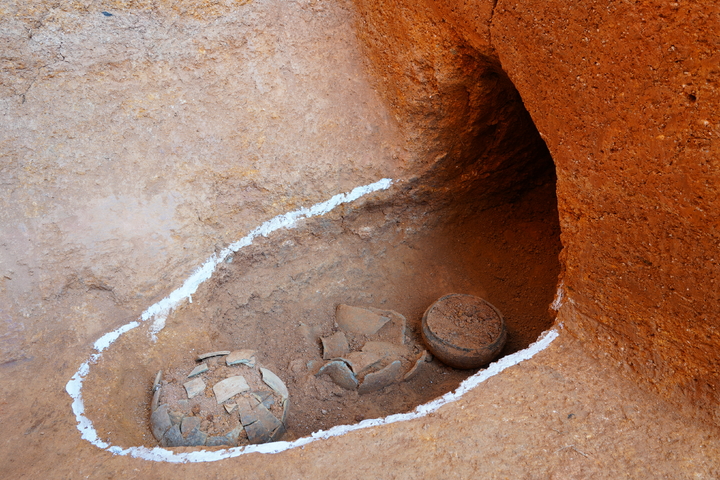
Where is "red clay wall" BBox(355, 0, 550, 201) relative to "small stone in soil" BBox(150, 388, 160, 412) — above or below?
above

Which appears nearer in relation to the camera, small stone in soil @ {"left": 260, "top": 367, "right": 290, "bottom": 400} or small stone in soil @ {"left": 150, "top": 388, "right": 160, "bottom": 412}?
small stone in soil @ {"left": 150, "top": 388, "right": 160, "bottom": 412}

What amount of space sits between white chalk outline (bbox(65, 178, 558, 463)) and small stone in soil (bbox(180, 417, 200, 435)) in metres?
0.18

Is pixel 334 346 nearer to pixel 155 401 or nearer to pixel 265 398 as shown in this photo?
pixel 265 398

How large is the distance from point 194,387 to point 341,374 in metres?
0.79

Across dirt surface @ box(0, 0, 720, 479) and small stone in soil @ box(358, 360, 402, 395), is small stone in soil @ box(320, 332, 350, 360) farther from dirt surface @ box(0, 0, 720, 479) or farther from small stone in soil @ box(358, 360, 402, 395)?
small stone in soil @ box(358, 360, 402, 395)

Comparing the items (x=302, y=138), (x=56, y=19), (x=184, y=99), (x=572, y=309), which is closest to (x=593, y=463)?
(x=572, y=309)

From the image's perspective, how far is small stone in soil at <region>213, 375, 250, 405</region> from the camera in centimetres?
242

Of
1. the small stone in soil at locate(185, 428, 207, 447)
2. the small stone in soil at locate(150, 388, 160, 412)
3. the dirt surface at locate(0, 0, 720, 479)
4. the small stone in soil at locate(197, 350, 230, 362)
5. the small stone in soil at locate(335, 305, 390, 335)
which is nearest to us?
the dirt surface at locate(0, 0, 720, 479)

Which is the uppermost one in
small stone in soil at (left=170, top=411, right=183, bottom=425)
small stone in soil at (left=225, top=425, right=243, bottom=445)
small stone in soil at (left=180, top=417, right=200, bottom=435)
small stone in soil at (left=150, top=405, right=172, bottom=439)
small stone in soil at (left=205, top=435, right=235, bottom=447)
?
small stone in soil at (left=225, top=425, right=243, bottom=445)

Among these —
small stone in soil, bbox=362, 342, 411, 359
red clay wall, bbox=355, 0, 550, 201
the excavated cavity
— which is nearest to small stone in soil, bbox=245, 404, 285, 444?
the excavated cavity

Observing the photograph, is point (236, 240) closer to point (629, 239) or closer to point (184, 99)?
point (184, 99)

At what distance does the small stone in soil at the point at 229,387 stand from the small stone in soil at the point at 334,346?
59cm

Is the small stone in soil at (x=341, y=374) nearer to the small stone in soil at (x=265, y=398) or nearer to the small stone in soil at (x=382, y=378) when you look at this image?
the small stone in soil at (x=382, y=378)

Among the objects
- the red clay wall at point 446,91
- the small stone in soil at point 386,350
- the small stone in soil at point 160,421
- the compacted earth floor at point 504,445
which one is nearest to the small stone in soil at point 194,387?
the small stone in soil at point 160,421
